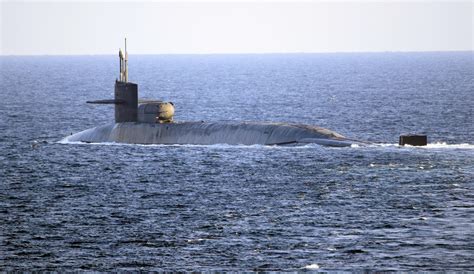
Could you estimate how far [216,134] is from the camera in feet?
254

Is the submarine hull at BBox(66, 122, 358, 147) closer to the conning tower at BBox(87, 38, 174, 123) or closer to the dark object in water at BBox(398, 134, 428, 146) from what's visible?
the conning tower at BBox(87, 38, 174, 123)

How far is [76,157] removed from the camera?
247ft

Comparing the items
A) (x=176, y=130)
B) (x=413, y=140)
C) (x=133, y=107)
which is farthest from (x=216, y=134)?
(x=413, y=140)

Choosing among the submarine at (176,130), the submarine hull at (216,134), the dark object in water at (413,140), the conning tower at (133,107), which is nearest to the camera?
the dark object in water at (413,140)

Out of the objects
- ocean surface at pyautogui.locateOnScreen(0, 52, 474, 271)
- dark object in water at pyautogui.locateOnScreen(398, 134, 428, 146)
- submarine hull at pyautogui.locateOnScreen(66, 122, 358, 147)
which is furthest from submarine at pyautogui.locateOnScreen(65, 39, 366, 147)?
dark object in water at pyautogui.locateOnScreen(398, 134, 428, 146)

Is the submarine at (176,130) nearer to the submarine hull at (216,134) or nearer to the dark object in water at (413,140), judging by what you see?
the submarine hull at (216,134)

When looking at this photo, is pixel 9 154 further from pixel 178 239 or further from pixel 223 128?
pixel 178 239

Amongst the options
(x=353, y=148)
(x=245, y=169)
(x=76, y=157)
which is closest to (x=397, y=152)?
(x=353, y=148)

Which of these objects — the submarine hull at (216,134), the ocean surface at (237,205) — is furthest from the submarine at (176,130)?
the ocean surface at (237,205)

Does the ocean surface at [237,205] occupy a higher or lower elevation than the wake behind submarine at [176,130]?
lower

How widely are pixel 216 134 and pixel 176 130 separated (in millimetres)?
3925

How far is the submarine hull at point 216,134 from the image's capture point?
73.9 metres

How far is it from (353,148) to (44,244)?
32572 millimetres

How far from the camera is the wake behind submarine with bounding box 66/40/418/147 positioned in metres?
74.2
